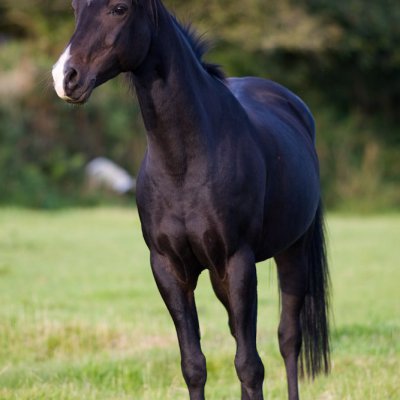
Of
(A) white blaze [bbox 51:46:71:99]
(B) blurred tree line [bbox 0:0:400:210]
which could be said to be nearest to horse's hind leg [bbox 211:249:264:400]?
(A) white blaze [bbox 51:46:71:99]

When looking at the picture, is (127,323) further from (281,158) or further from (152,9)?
(152,9)

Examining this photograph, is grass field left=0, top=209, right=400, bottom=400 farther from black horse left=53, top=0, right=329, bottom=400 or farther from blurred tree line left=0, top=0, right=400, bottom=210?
blurred tree line left=0, top=0, right=400, bottom=210

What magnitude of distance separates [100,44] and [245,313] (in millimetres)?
1421

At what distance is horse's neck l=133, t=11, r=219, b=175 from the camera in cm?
457

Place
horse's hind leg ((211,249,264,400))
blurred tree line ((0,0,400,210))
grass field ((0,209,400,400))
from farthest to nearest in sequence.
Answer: blurred tree line ((0,0,400,210))
grass field ((0,209,400,400))
horse's hind leg ((211,249,264,400))

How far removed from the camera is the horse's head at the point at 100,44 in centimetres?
410

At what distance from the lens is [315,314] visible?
20.5ft

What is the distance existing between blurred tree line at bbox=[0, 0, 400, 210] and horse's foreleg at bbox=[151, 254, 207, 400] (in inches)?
584

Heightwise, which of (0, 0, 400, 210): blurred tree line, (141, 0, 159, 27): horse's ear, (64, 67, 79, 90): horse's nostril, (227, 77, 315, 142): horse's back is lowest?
(0, 0, 400, 210): blurred tree line

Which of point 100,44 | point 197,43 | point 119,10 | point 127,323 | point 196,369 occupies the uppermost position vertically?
point 119,10

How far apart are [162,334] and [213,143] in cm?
350

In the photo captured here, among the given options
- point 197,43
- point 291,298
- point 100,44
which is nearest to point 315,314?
point 291,298

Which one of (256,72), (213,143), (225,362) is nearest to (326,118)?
(256,72)

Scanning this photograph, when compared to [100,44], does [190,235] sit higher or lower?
lower
